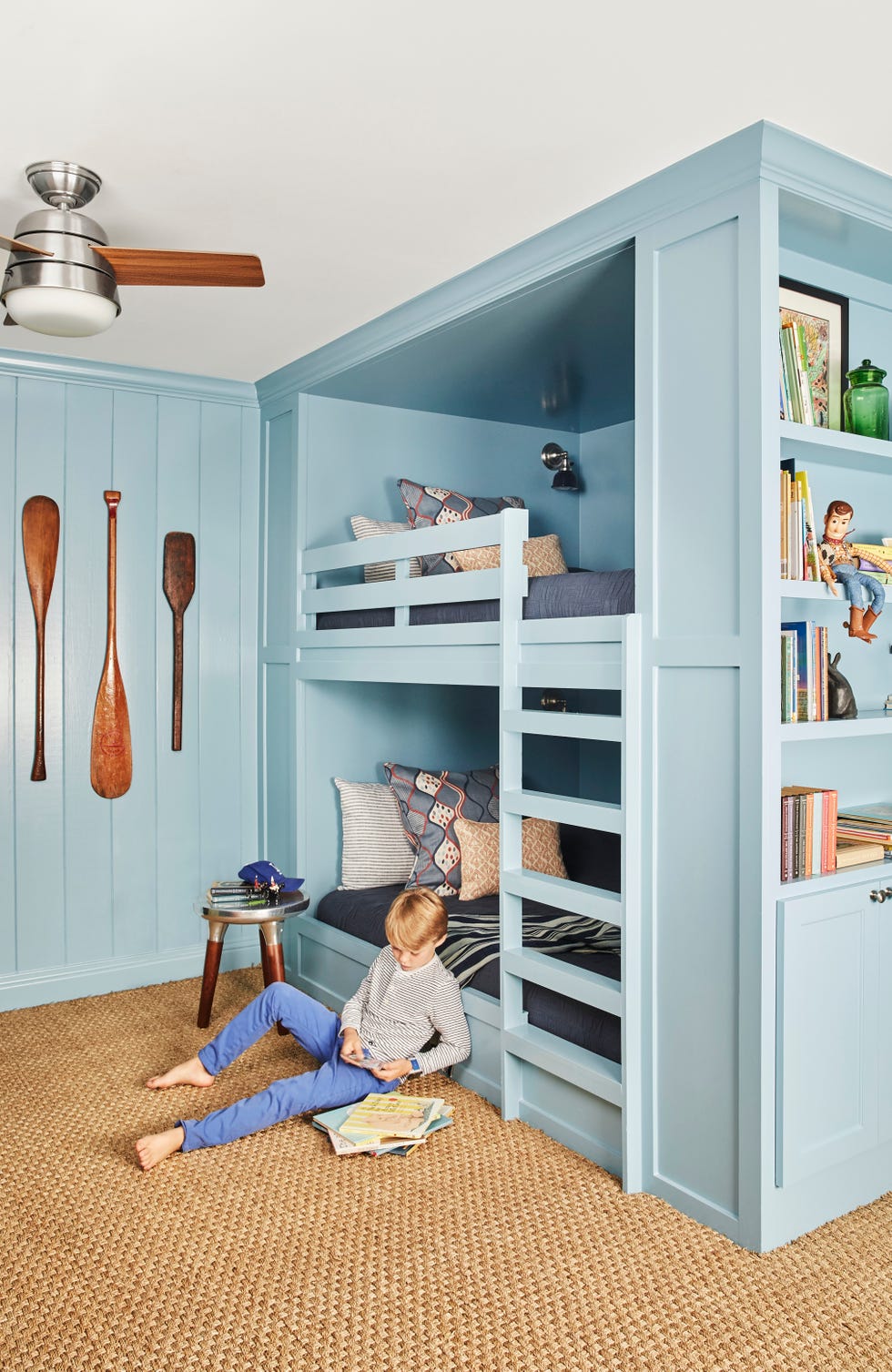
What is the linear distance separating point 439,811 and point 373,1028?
957 millimetres

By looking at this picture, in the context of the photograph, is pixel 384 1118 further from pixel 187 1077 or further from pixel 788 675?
pixel 788 675

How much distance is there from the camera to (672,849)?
7.36 ft

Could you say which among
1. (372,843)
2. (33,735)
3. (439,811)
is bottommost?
(372,843)

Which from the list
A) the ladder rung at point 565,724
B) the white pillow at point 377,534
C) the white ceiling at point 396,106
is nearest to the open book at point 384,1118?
the ladder rung at point 565,724

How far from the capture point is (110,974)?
380cm

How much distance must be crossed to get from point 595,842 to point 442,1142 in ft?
4.20

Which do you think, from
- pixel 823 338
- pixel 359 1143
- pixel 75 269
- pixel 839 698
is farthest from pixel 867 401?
pixel 359 1143

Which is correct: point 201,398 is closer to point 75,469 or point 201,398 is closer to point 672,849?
point 75,469

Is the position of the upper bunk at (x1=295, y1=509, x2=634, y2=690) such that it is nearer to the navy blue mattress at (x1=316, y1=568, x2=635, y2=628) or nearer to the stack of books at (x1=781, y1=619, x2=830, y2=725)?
the navy blue mattress at (x1=316, y1=568, x2=635, y2=628)

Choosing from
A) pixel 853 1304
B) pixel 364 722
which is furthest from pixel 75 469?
pixel 853 1304

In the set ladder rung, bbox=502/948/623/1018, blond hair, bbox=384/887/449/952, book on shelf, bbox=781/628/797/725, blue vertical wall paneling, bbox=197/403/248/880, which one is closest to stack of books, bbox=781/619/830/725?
book on shelf, bbox=781/628/797/725

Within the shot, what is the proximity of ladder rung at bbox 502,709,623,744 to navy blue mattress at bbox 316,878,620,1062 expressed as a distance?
612 mm

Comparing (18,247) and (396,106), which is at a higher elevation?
(396,106)

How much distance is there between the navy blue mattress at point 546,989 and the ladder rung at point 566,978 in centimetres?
4
